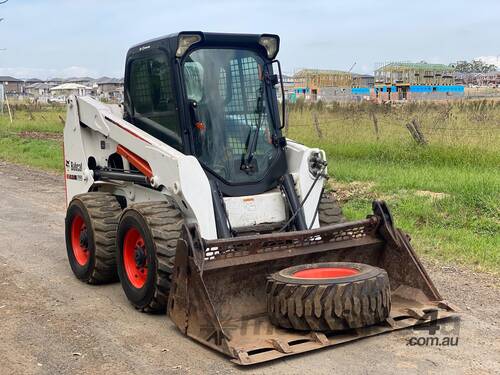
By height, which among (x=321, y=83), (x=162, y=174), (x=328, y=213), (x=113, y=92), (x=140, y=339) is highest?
(x=321, y=83)

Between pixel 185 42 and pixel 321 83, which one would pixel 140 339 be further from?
pixel 321 83

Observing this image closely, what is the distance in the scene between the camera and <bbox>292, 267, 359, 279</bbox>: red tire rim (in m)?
4.91

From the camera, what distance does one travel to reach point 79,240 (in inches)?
270

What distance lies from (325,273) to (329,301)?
452 mm

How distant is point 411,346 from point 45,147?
56.7 feet

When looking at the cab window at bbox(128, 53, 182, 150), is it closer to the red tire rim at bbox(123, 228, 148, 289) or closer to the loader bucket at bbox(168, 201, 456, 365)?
the red tire rim at bbox(123, 228, 148, 289)

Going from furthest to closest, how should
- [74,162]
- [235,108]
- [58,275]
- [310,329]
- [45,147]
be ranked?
[45,147] < [74,162] < [58,275] < [235,108] < [310,329]

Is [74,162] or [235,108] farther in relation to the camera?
[74,162]

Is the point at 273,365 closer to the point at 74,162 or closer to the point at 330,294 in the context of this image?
the point at 330,294

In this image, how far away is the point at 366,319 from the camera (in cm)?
467

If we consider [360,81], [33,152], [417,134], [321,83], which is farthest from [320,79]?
[417,134]

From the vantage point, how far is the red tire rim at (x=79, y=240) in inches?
262

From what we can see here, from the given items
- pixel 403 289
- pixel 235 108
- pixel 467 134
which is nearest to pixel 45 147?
pixel 467 134

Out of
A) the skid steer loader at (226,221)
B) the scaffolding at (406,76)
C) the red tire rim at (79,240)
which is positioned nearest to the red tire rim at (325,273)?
the skid steer loader at (226,221)
